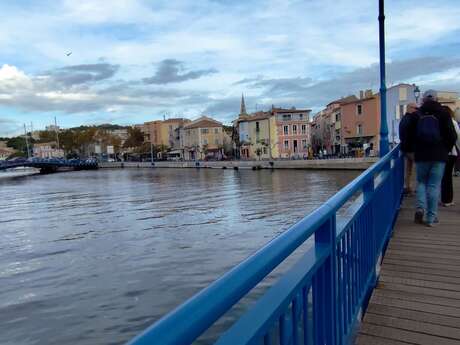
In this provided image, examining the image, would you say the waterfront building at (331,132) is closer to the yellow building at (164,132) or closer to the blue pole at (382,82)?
the yellow building at (164,132)

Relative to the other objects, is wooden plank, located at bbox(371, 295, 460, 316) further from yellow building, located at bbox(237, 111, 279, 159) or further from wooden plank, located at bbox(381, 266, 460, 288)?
yellow building, located at bbox(237, 111, 279, 159)

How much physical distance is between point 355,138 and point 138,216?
5215cm

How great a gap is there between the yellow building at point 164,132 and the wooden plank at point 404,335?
4440 inches

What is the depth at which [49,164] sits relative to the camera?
3797 inches

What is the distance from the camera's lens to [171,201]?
29266 millimetres

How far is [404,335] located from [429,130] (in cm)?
333

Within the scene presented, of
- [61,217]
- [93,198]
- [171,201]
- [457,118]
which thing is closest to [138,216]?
[61,217]

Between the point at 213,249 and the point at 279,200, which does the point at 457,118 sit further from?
the point at 279,200

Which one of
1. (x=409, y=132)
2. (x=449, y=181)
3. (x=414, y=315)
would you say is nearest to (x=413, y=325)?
(x=414, y=315)

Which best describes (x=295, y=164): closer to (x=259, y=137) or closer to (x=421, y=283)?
(x=259, y=137)

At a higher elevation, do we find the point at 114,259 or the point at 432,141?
the point at 432,141

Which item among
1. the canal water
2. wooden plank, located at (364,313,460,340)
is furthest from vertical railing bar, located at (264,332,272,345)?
the canal water

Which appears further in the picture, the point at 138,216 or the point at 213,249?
the point at 138,216

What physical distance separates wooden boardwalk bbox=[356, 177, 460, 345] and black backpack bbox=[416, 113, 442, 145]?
1.18m
